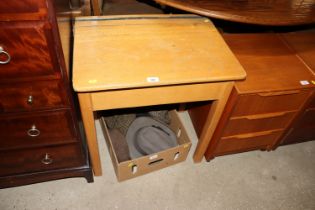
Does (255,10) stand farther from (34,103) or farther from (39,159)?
(39,159)

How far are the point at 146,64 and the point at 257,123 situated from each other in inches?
28.7

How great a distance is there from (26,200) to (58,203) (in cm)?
17

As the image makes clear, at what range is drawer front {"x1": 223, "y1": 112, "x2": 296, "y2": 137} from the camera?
127 centimetres

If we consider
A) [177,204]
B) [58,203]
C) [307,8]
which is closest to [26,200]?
[58,203]

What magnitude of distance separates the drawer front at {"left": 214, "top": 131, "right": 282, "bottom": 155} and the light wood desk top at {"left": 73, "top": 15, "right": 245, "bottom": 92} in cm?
50

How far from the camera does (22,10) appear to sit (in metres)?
0.67

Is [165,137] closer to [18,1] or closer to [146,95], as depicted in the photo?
[146,95]

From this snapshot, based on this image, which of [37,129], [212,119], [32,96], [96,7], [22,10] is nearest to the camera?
[22,10]

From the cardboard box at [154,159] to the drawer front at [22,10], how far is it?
80 cm

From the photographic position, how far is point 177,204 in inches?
53.6

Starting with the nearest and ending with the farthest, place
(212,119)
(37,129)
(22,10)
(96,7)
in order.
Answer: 1. (22,10)
2. (37,129)
3. (212,119)
4. (96,7)

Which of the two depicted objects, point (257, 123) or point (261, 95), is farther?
point (257, 123)

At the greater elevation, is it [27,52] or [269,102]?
[27,52]

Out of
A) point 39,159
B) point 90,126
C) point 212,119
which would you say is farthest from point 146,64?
point 39,159
